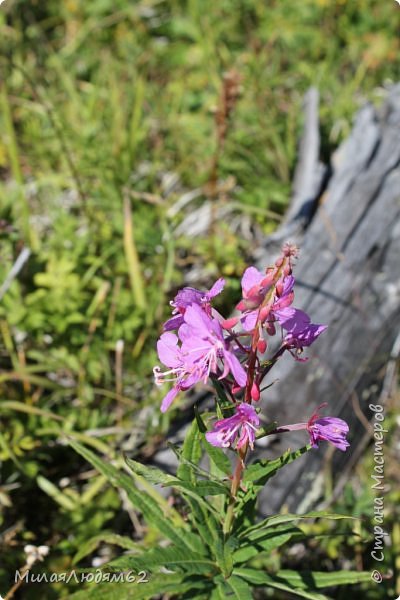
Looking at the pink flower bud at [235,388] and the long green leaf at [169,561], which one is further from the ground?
the pink flower bud at [235,388]

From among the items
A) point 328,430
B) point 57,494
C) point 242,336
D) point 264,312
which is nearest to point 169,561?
point 328,430

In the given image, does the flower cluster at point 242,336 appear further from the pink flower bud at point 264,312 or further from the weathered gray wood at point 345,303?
the weathered gray wood at point 345,303

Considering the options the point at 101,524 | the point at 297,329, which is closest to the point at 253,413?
the point at 297,329

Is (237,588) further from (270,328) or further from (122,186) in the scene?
(122,186)

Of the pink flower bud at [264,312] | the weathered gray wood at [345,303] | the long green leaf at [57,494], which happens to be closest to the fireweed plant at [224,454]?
the pink flower bud at [264,312]

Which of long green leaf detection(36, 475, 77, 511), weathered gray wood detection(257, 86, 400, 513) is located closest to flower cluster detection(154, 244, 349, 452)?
weathered gray wood detection(257, 86, 400, 513)

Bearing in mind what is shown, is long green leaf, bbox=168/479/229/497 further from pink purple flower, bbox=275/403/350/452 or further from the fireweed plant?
pink purple flower, bbox=275/403/350/452
